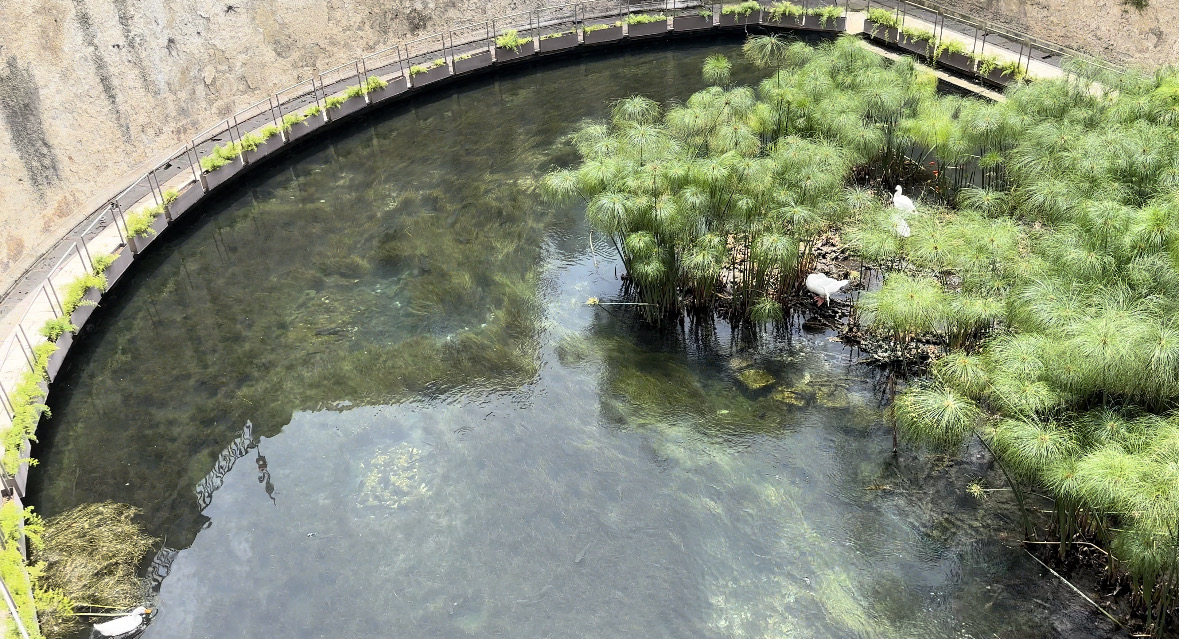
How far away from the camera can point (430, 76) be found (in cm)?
2169

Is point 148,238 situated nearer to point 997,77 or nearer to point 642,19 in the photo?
point 642,19

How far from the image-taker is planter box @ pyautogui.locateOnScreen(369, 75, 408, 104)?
68.4 ft

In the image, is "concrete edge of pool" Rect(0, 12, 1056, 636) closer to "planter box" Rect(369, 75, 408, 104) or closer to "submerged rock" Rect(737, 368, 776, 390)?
"planter box" Rect(369, 75, 408, 104)

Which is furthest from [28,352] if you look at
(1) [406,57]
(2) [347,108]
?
(1) [406,57]

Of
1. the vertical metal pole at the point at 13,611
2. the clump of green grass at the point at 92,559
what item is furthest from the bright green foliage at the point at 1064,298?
the vertical metal pole at the point at 13,611

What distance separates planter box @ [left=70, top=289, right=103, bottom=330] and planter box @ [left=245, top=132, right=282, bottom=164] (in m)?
4.76

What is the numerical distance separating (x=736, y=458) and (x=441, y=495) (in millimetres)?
3683

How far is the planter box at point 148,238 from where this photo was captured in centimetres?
1596

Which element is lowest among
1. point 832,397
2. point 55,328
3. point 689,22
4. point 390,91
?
point 832,397

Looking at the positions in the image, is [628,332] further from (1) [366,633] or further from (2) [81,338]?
(2) [81,338]

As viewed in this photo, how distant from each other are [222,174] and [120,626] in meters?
10.2

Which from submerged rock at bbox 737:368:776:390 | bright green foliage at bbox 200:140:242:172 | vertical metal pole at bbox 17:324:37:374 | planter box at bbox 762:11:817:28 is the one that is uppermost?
planter box at bbox 762:11:817:28

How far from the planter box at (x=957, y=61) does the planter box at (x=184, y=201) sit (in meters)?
15.9

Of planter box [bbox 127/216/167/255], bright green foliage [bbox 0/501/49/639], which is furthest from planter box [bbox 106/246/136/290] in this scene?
bright green foliage [bbox 0/501/49/639]
